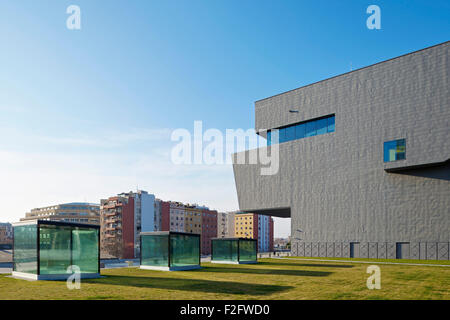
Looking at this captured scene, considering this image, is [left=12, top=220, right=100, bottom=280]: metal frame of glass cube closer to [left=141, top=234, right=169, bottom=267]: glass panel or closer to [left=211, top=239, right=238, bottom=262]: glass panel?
[left=141, top=234, right=169, bottom=267]: glass panel

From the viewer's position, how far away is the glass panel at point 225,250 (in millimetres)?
37000

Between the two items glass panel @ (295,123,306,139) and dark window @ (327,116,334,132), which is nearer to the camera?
dark window @ (327,116,334,132)

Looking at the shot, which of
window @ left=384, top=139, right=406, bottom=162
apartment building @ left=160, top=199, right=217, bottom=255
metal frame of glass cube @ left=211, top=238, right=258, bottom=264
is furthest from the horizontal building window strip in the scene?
apartment building @ left=160, top=199, right=217, bottom=255

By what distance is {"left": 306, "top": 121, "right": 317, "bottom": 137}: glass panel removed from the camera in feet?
182

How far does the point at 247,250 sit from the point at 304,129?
23812 millimetres

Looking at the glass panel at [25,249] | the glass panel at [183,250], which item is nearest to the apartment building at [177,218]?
the glass panel at [183,250]

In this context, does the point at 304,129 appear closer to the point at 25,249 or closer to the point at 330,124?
the point at 330,124

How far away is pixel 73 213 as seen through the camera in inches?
6713

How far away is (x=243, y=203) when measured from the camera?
205 ft

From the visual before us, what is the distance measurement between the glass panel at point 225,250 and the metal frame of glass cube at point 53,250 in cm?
1677

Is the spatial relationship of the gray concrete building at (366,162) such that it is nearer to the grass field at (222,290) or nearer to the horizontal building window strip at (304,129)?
the horizontal building window strip at (304,129)

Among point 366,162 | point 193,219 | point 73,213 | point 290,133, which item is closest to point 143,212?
point 193,219

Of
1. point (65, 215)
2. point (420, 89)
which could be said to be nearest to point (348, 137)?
point (420, 89)
